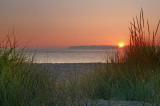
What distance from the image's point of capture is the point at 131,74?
4.77m

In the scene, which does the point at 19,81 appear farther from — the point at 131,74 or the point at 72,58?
the point at 72,58

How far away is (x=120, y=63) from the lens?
16.8ft

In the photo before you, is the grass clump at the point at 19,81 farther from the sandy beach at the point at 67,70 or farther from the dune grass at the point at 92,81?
the sandy beach at the point at 67,70

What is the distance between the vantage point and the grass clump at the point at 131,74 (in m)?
4.22

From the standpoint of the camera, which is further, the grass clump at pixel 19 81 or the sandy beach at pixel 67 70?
the sandy beach at pixel 67 70

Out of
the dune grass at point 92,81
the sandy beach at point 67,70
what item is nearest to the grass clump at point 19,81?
the dune grass at point 92,81

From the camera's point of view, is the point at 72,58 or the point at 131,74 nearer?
the point at 131,74

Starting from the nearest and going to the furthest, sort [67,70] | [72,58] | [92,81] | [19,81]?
[19,81], [92,81], [67,70], [72,58]

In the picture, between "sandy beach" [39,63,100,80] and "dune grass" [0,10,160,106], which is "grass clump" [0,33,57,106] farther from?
"sandy beach" [39,63,100,80]

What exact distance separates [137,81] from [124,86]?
0.71ft

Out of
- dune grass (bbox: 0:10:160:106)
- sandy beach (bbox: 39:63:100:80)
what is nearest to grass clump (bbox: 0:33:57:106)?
dune grass (bbox: 0:10:160:106)

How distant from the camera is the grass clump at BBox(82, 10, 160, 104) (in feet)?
13.9

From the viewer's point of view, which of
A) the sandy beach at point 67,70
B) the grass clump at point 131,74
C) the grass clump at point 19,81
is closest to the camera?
the grass clump at point 19,81

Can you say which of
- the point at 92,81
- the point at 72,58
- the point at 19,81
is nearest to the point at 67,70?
the point at 92,81
